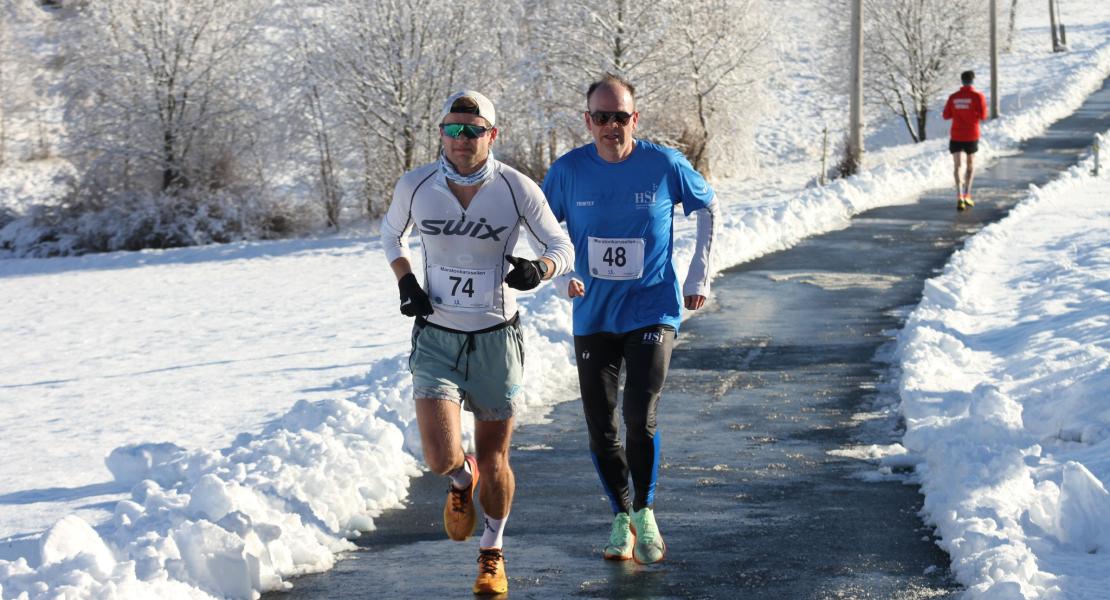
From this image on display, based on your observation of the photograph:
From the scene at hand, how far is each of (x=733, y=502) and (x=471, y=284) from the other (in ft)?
7.35

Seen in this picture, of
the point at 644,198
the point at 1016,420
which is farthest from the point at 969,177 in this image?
the point at 644,198

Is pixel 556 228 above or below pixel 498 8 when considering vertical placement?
below

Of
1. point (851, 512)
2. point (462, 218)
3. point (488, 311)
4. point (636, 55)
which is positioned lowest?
point (851, 512)

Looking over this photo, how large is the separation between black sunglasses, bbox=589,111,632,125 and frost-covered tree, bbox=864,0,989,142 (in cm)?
5073

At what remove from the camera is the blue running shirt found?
6.01 m

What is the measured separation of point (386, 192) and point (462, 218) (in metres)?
30.9

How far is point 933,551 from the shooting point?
6.10 m

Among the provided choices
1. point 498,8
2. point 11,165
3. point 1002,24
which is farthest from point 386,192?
point 1002,24

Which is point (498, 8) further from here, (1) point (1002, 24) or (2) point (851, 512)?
(1) point (1002, 24)

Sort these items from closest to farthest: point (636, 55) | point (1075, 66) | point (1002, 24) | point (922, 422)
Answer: point (922, 422) < point (636, 55) < point (1075, 66) < point (1002, 24)

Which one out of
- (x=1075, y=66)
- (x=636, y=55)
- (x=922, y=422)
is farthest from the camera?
(x=1075, y=66)

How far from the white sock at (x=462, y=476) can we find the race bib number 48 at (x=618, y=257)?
1015 millimetres

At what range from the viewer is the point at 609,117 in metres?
5.91

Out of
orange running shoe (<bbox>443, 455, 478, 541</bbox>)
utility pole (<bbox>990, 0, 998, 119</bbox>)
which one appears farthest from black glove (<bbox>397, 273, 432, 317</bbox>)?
utility pole (<bbox>990, 0, 998, 119</bbox>)
